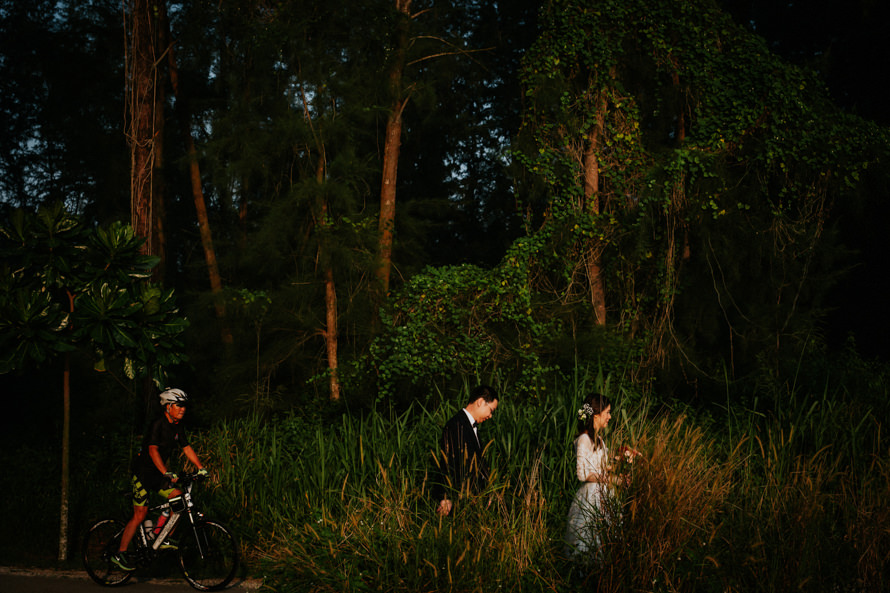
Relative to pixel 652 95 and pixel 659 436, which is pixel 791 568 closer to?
pixel 659 436

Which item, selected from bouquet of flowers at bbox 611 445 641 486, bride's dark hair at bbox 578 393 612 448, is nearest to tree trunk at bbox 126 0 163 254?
bride's dark hair at bbox 578 393 612 448

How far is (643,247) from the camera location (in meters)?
11.9

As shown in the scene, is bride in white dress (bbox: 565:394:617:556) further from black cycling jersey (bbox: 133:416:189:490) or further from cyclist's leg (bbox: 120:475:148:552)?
cyclist's leg (bbox: 120:475:148:552)

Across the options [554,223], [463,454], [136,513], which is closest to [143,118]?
[136,513]

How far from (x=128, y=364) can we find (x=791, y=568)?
6.13m

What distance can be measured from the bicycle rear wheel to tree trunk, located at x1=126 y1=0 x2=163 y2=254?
469 centimetres

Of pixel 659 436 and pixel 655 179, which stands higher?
pixel 655 179

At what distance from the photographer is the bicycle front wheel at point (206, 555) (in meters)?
6.04

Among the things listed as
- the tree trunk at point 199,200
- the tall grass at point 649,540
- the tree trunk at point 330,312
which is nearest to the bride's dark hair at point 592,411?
the tall grass at point 649,540

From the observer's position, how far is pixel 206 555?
6.10m

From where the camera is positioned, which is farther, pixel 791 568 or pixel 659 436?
pixel 659 436

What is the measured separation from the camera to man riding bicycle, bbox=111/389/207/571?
242 inches

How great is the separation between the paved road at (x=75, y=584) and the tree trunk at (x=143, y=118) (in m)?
4.70

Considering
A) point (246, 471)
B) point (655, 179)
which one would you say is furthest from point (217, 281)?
point (655, 179)
